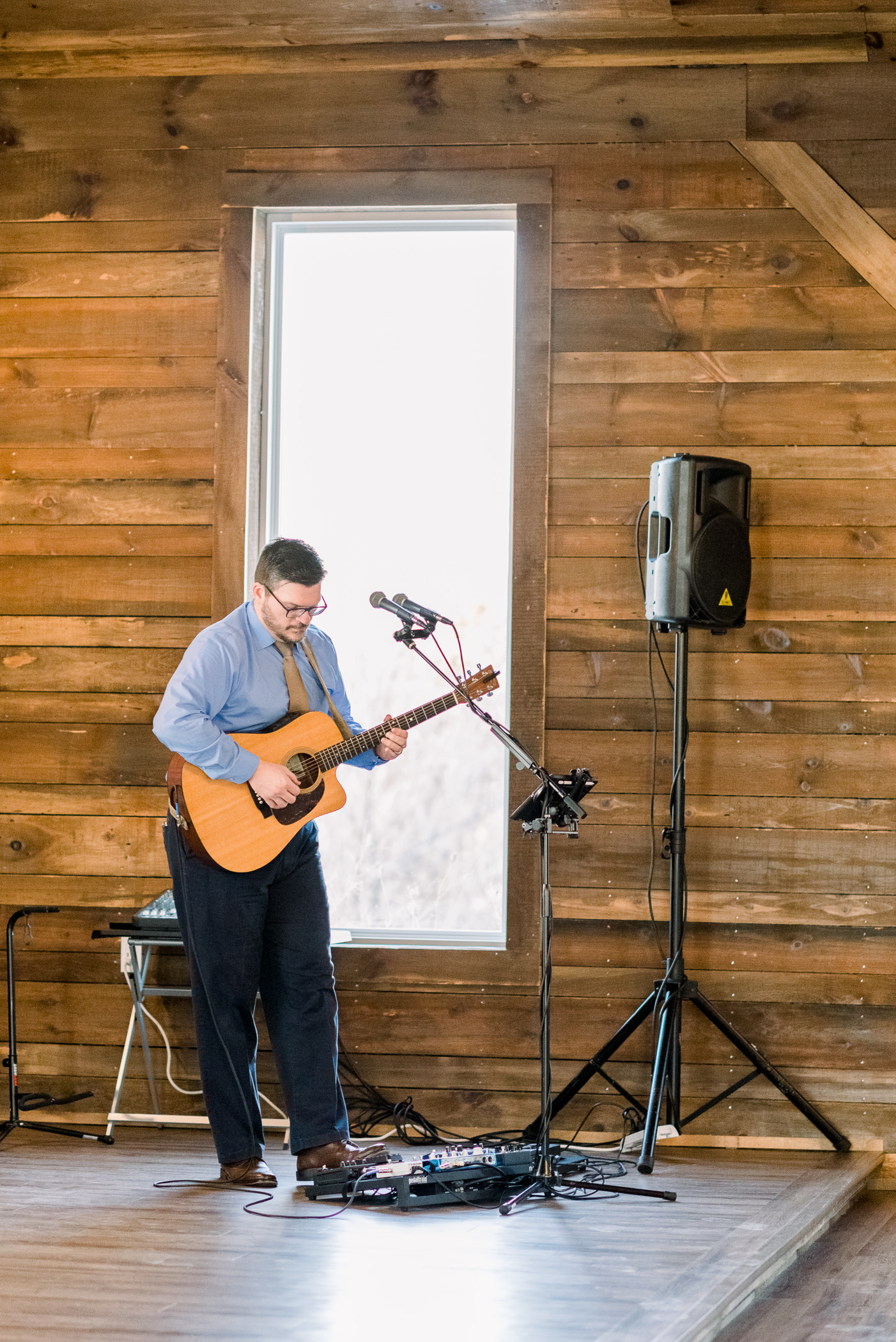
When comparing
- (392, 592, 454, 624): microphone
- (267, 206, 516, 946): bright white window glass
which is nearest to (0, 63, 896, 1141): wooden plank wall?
(267, 206, 516, 946): bright white window glass

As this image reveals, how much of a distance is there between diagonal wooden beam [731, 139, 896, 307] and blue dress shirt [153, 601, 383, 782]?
188 cm

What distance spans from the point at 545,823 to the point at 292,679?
0.73 metres

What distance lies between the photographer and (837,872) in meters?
3.67

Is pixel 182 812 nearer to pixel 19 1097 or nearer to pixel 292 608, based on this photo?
pixel 292 608

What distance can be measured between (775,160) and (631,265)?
496mm

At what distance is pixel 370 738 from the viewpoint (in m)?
3.18

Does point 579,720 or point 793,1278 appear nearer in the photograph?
point 793,1278

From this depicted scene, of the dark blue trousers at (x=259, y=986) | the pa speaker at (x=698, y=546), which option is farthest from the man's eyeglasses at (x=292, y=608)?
the pa speaker at (x=698, y=546)

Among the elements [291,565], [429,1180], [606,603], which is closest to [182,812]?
[291,565]

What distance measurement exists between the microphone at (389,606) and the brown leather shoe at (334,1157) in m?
1.26

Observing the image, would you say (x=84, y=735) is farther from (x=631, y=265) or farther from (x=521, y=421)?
(x=631, y=265)

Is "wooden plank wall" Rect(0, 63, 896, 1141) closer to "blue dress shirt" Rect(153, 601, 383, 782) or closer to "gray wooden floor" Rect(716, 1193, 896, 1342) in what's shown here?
"gray wooden floor" Rect(716, 1193, 896, 1342)

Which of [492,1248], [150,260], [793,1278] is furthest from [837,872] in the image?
[150,260]

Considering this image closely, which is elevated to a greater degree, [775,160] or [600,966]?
[775,160]
